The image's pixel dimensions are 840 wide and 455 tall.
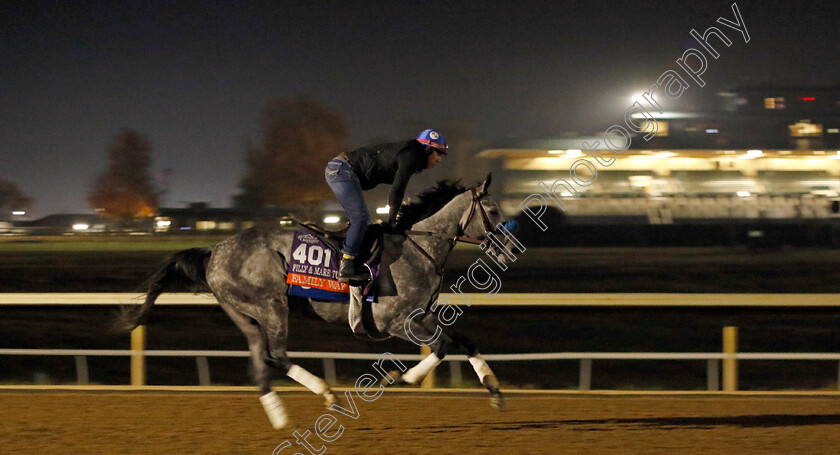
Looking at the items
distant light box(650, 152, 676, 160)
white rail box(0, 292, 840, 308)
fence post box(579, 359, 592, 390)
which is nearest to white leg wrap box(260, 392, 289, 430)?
white rail box(0, 292, 840, 308)

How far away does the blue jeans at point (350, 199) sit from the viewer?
4961 millimetres

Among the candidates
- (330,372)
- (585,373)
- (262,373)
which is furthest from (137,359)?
(585,373)

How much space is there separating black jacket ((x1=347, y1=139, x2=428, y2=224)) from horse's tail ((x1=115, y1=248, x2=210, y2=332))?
3.89 ft

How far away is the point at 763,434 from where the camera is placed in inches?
199

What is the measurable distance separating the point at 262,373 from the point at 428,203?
60.4 inches

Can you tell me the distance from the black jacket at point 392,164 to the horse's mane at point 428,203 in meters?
0.20

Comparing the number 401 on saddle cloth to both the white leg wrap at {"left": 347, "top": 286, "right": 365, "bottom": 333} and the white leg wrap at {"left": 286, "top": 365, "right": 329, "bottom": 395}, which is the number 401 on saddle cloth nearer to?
the white leg wrap at {"left": 347, "top": 286, "right": 365, "bottom": 333}

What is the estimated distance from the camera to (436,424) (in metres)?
5.35

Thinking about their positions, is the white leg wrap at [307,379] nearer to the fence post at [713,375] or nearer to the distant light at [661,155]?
the fence post at [713,375]

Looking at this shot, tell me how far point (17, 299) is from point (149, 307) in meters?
2.53

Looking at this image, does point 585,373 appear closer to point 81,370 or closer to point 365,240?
point 365,240

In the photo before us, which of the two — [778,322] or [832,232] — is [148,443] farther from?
A: [832,232]

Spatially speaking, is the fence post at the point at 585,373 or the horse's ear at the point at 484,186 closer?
the horse's ear at the point at 484,186

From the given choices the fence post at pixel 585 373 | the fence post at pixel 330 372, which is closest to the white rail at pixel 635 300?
the fence post at pixel 585 373
